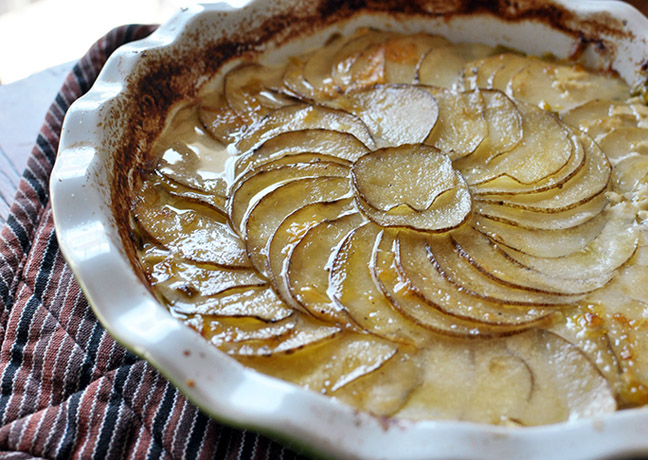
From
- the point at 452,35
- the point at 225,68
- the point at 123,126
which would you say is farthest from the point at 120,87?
the point at 452,35

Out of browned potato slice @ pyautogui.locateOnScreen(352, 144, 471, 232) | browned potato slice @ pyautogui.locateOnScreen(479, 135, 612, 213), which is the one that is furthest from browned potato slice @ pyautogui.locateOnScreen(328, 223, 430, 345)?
browned potato slice @ pyautogui.locateOnScreen(479, 135, 612, 213)

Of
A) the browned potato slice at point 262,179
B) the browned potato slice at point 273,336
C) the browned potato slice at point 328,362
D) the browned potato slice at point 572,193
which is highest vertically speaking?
the browned potato slice at point 262,179

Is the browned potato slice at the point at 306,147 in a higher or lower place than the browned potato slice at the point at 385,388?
higher

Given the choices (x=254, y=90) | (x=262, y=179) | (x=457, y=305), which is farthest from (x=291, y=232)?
(x=254, y=90)

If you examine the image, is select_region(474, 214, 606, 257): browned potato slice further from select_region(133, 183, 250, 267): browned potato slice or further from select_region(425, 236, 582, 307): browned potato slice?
select_region(133, 183, 250, 267): browned potato slice

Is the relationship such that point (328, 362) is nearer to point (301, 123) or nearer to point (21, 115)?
point (301, 123)

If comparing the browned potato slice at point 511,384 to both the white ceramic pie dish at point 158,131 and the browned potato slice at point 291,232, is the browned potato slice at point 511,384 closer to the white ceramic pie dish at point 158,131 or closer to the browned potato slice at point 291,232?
the white ceramic pie dish at point 158,131

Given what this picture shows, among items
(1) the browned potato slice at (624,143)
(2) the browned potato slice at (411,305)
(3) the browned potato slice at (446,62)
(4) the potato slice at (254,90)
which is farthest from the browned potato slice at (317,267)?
(1) the browned potato slice at (624,143)
